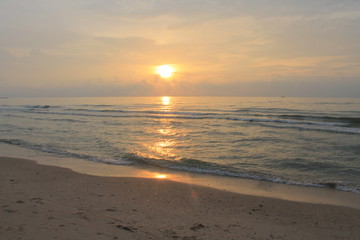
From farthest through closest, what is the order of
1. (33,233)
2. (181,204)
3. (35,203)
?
(181,204), (35,203), (33,233)

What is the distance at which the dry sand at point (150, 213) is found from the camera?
4.25 meters

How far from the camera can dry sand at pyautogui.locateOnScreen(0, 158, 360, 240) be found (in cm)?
425

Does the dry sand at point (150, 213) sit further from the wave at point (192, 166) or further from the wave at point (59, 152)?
the wave at point (59, 152)

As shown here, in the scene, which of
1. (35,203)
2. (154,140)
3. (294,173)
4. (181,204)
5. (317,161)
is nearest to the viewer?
(35,203)

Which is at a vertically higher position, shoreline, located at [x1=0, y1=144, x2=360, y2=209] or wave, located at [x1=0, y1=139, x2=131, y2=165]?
wave, located at [x1=0, y1=139, x2=131, y2=165]

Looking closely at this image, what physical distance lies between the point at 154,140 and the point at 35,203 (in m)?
10.8

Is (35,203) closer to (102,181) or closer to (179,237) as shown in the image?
(102,181)

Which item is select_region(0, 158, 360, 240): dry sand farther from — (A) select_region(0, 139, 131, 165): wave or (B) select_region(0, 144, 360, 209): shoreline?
(A) select_region(0, 139, 131, 165): wave

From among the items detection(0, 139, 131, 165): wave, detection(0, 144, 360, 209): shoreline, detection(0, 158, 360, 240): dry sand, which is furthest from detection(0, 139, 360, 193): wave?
detection(0, 158, 360, 240): dry sand

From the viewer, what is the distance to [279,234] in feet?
14.9

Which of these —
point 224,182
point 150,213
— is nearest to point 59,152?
point 224,182

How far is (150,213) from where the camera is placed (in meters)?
5.20

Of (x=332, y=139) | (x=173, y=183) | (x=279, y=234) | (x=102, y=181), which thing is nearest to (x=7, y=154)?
(x=102, y=181)

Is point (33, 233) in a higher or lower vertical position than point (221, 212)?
higher
